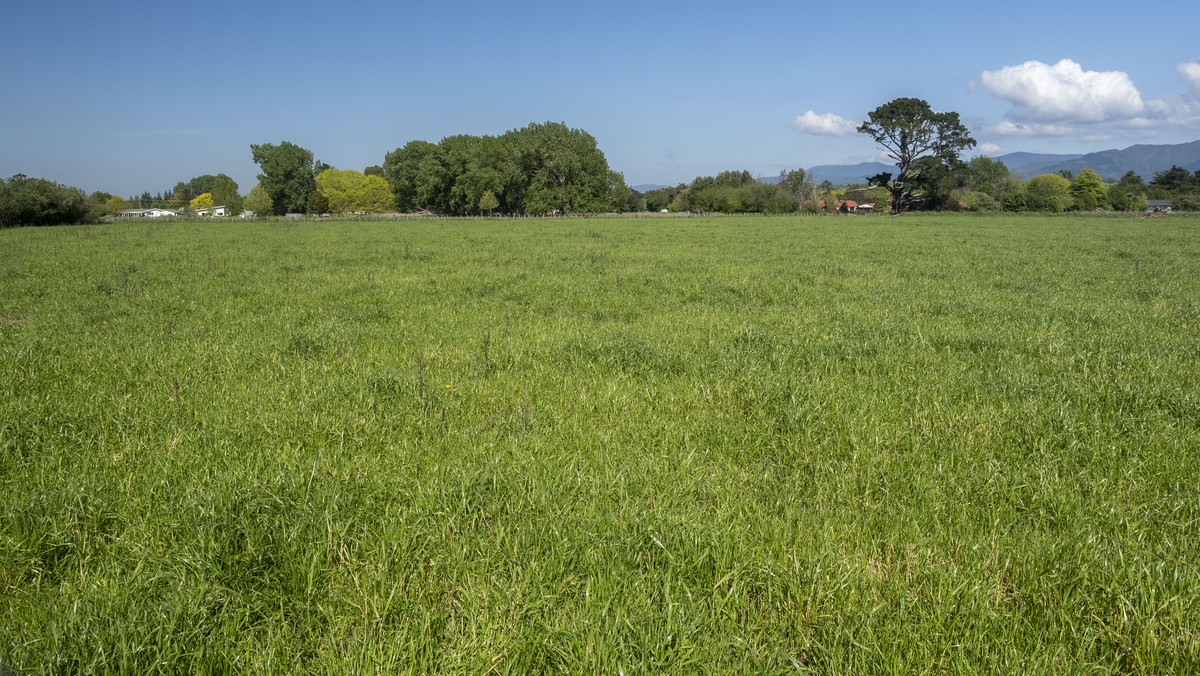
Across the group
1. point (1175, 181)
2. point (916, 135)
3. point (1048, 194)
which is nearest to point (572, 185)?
point (916, 135)

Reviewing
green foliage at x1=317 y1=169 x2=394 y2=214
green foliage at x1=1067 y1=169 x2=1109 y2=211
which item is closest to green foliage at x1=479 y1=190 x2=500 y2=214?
green foliage at x1=317 y1=169 x2=394 y2=214

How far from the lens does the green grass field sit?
2551 millimetres

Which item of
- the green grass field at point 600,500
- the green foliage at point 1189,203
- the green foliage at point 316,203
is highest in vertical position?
the green foliage at point 316,203

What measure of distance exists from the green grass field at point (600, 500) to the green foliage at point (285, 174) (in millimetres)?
142630

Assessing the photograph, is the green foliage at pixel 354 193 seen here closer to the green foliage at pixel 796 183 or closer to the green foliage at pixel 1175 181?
the green foliage at pixel 796 183

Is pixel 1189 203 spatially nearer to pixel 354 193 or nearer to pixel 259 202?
pixel 354 193

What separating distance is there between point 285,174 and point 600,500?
152 metres

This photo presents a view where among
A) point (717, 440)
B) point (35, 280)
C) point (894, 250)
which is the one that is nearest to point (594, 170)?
point (894, 250)

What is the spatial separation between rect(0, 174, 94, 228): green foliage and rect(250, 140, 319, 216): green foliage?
89.8 metres

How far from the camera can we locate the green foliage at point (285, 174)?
129750 millimetres

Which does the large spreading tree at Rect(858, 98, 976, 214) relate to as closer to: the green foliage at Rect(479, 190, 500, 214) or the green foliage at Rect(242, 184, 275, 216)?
the green foliage at Rect(479, 190, 500, 214)

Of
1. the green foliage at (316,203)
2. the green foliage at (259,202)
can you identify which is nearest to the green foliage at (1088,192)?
→ the green foliage at (316,203)

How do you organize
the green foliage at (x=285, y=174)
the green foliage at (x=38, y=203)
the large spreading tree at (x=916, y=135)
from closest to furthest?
the green foliage at (x=38, y=203) → the large spreading tree at (x=916, y=135) → the green foliage at (x=285, y=174)

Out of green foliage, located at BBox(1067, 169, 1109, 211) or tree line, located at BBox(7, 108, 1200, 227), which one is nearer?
tree line, located at BBox(7, 108, 1200, 227)
